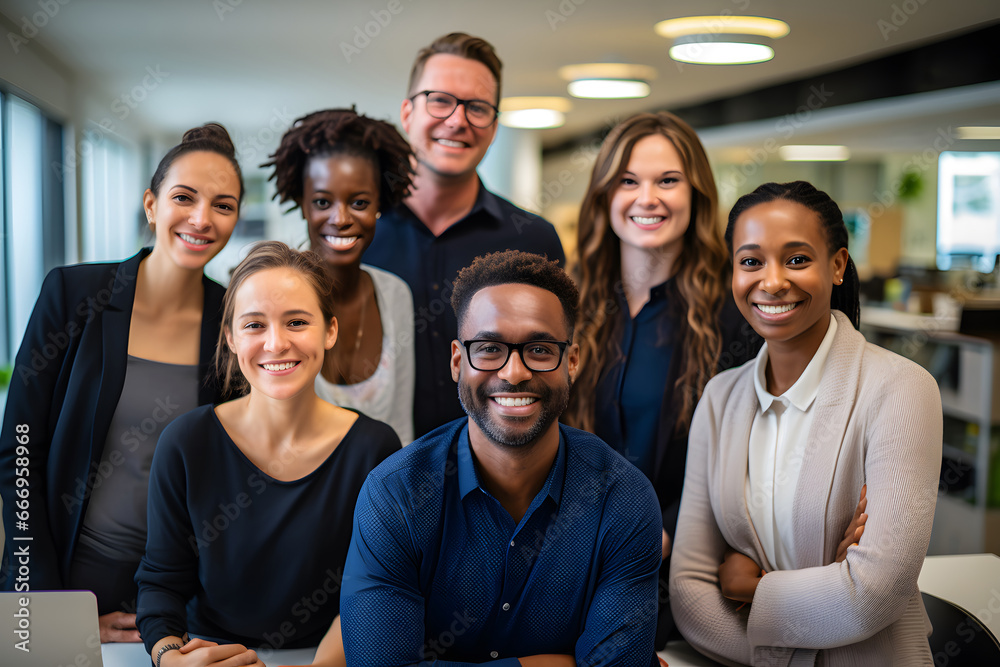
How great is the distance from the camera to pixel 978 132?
20.1 feet

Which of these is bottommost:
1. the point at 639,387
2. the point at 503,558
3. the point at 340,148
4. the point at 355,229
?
the point at 503,558

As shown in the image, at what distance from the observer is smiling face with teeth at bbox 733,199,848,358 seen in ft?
6.41

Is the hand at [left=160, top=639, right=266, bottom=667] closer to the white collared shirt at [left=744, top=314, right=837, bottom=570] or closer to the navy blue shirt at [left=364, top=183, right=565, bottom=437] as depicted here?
the navy blue shirt at [left=364, top=183, right=565, bottom=437]

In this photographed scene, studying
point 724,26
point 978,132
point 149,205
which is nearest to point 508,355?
point 149,205

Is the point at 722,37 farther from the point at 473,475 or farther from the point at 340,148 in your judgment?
the point at 473,475

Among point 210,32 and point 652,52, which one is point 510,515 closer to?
point 210,32

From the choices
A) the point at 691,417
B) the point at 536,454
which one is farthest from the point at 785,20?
the point at 536,454

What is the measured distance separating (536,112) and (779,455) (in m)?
5.71

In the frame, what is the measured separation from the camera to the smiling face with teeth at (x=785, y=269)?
195 cm

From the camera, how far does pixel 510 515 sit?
1.84 m

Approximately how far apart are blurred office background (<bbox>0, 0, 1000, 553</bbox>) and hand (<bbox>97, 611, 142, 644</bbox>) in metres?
0.93

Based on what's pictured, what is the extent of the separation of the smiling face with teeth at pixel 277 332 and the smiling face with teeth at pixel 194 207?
0.24m
